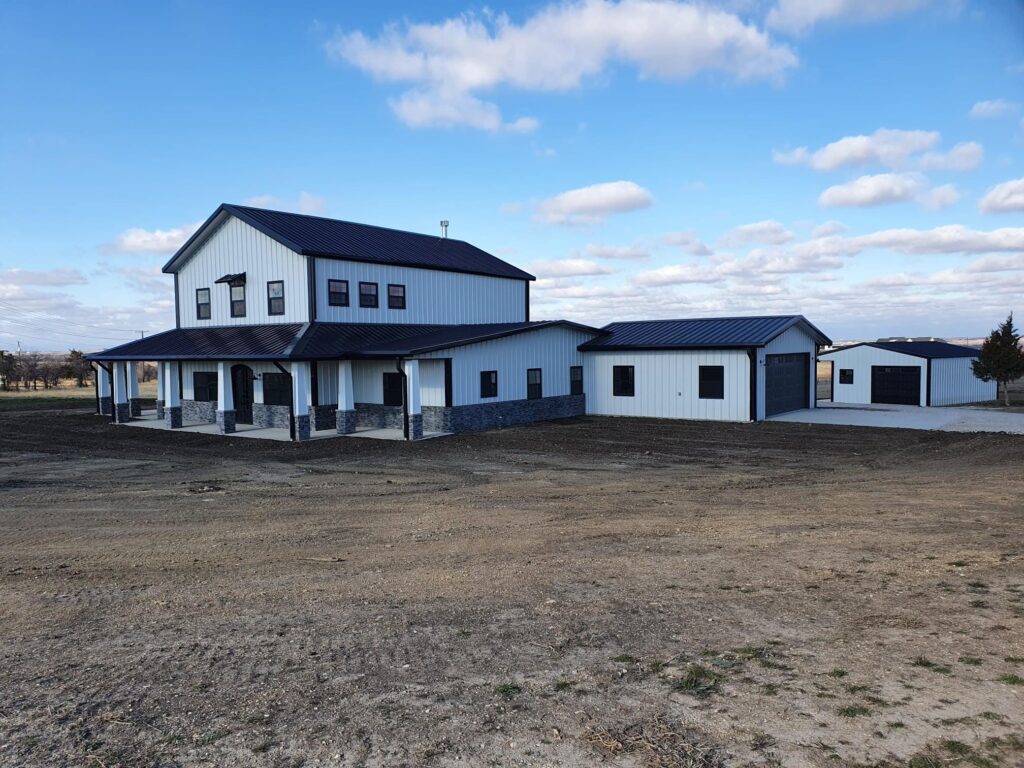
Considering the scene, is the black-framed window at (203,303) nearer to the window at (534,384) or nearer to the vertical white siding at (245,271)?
the vertical white siding at (245,271)

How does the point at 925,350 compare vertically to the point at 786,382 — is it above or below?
above

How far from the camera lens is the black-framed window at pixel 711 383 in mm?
28438

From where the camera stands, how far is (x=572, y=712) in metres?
5.20

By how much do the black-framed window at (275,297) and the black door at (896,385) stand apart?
90.8 feet

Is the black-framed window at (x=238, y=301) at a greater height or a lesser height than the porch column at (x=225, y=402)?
greater

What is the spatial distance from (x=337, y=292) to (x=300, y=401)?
18.0 feet

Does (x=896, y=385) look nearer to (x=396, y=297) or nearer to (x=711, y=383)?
(x=711, y=383)

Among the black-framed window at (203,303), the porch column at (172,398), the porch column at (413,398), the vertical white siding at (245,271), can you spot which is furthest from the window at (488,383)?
the black-framed window at (203,303)

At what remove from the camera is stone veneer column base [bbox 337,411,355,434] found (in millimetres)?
25281

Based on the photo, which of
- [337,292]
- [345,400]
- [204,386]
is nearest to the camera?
[345,400]

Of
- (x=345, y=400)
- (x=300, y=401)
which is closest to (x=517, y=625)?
(x=300, y=401)

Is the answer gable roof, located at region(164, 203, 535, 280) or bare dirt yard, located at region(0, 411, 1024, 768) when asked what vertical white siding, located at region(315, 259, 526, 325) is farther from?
bare dirt yard, located at region(0, 411, 1024, 768)

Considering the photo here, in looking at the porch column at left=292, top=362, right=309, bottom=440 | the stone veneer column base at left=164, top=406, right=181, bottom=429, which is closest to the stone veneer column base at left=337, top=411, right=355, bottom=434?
the porch column at left=292, top=362, right=309, bottom=440

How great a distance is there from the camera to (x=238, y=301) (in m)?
29.4
